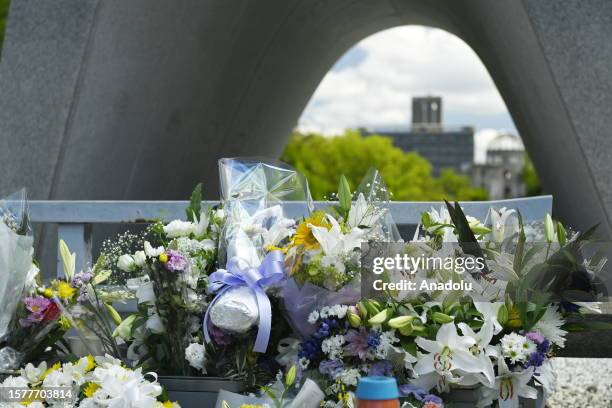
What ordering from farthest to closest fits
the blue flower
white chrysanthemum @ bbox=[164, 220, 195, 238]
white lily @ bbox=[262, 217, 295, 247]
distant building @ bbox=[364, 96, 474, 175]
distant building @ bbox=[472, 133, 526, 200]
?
distant building @ bbox=[364, 96, 474, 175]
distant building @ bbox=[472, 133, 526, 200]
white chrysanthemum @ bbox=[164, 220, 195, 238]
white lily @ bbox=[262, 217, 295, 247]
the blue flower

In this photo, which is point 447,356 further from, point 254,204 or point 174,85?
point 174,85

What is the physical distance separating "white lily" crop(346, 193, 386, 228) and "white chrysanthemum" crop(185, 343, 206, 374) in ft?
2.21

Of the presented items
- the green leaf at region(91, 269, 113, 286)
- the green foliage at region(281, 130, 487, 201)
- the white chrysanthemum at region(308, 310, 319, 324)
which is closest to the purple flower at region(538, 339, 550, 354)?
the white chrysanthemum at region(308, 310, 319, 324)

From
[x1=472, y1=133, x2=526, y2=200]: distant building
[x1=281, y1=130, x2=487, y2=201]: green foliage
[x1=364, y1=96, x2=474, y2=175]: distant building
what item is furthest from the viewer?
[x1=364, y1=96, x2=474, y2=175]: distant building

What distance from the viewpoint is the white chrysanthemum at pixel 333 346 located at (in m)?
2.95

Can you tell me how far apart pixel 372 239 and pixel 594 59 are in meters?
3.78

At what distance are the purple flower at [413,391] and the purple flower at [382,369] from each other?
Result: 0.21 ft

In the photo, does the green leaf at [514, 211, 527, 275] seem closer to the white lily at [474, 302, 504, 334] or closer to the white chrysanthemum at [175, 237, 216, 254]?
the white lily at [474, 302, 504, 334]

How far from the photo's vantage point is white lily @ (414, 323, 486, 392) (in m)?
2.90

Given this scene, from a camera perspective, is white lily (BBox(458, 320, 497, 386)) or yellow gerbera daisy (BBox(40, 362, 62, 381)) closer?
white lily (BBox(458, 320, 497, 386))

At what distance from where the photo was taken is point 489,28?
7707mm

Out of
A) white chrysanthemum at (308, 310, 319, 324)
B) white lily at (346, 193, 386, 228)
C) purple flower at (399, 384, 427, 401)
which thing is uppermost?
white lily at (346, 193, 386, 228)

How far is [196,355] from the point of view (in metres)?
3.07

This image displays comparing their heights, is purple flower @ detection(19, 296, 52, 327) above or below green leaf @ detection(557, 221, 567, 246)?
below
